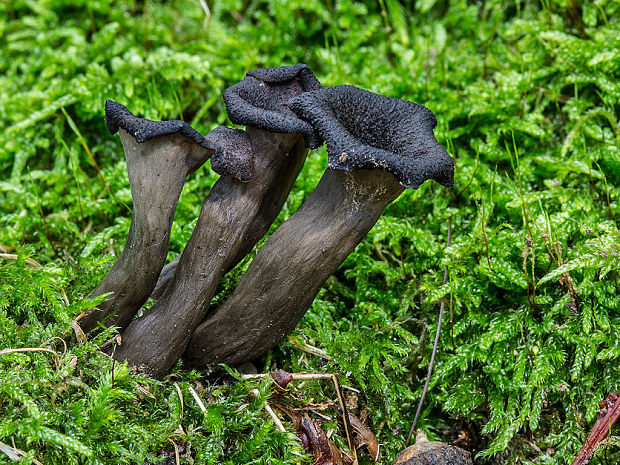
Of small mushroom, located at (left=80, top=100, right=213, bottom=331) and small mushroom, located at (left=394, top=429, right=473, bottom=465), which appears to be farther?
small mushroom, located at (left=394, top=429, right=473, bottom=465)

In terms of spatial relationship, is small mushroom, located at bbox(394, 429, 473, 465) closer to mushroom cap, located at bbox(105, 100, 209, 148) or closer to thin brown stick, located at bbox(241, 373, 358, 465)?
thin brown stick, located at bbox(241, 373, 358, 465)

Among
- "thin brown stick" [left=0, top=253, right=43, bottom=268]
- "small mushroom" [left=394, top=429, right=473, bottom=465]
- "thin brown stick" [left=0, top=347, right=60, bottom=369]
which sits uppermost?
"thin brown stick" [left=0, top=253, right=43, bottom=268]

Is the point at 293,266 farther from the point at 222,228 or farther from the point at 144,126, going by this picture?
the point at 144,126

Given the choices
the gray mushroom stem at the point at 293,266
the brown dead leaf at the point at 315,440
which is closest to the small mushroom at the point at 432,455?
the brown dead leaf at the point at 315,440

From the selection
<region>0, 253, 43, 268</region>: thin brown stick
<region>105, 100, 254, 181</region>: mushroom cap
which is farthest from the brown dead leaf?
<region>0, 253, 43, 268</region>: thin brown stick

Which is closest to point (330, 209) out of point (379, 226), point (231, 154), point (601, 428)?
point (231, 154)

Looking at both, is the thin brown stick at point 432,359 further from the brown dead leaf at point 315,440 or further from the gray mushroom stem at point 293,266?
the gray mushroom stem at point 293,266

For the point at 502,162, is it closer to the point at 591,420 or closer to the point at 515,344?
the point at 515,344
